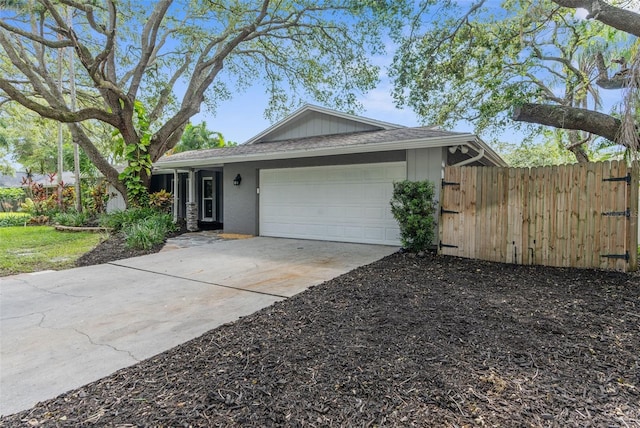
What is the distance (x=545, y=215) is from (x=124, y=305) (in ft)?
21.8

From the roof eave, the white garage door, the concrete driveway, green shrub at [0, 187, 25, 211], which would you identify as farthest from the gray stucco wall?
green shrub at [0, 187, 25, 211]

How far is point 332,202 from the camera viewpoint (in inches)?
355

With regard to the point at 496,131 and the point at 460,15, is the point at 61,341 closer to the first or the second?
the point at 460,15

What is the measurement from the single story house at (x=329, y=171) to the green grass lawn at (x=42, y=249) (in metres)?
3.34

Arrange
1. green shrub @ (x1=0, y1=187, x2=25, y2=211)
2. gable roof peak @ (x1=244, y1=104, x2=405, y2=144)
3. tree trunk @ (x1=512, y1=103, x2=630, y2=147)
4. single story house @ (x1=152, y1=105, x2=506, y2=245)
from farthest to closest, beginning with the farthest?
green shrub @ (x1=0, y1=187, x2=25, y2=211) → gable roof peak @ (x1=244, y1=104, x2=405, y2=144) → single story house @ (x1=152, y1=105, x2=506, y2=245) → tree trunk @ (x1=512, y1=103, x2=630, y2=147)

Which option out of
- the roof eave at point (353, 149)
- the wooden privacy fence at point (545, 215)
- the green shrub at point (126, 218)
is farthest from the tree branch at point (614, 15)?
the green shrub at point (126, 218)

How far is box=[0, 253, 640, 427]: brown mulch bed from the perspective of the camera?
1.91 meters

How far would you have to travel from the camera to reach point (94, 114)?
34.6 feet

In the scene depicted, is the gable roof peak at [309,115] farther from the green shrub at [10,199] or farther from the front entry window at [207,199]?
the green shrub at [10,199]

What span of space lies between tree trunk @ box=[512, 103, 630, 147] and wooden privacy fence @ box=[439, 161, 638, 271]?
1.06m

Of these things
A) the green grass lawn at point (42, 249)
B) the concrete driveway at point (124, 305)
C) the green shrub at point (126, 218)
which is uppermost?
the green shrub at point (126, 218)

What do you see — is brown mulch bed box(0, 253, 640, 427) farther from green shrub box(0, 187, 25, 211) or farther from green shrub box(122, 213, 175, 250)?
green shrub box(0, 187, 25, 211)

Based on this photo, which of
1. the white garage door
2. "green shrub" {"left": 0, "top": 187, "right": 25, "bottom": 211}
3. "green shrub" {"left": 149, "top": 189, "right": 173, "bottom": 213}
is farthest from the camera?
"green shrub" {"left": 0, "top": 187, "right": 25, "bottom": 211}

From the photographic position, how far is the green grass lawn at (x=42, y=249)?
20.9 feet
